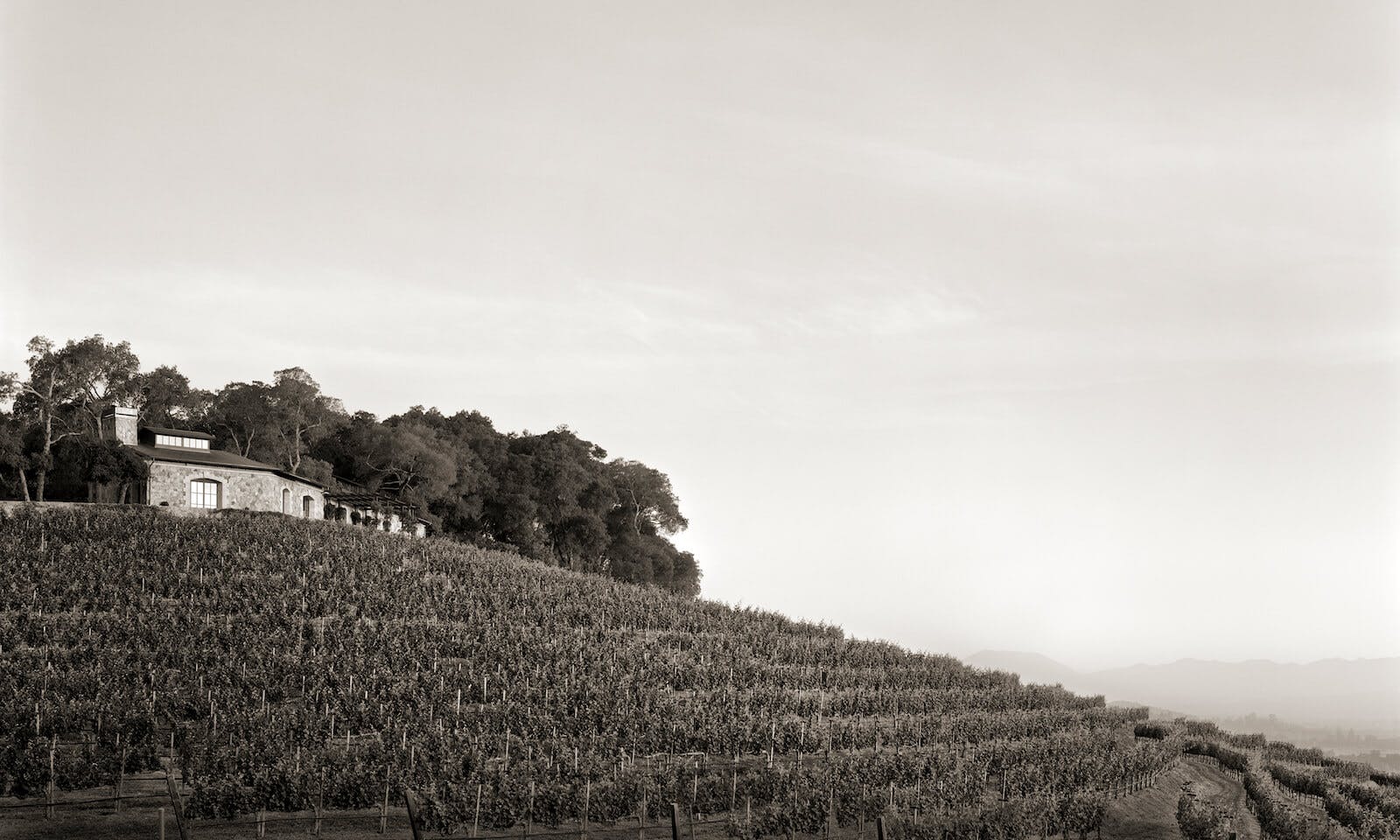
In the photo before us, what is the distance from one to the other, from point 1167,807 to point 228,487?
34.3m

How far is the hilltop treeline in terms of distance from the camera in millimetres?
45469

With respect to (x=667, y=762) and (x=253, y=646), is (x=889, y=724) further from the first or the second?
(x=253, y=646)

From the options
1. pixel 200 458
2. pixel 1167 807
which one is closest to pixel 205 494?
pixel 200 458

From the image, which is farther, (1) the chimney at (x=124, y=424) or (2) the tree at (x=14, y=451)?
(1) the chimney at (x=124, y=424)

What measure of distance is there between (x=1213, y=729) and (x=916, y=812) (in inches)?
979

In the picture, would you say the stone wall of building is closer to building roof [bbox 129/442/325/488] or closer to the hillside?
building roof [bbox 129/442/325/488]

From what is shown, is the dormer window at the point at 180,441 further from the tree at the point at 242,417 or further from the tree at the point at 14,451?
the tree at the point at 242,417

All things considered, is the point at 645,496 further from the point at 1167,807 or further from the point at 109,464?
the point at 1167,807

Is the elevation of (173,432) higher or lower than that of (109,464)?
higher

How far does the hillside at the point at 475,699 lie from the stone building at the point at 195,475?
2.82m

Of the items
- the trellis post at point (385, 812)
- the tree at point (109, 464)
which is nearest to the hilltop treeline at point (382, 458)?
the tree at point (109, 464)

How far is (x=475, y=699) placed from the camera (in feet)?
87.6

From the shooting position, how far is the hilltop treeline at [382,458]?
45469 millimetres

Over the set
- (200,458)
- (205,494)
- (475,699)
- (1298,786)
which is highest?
(200,458)
